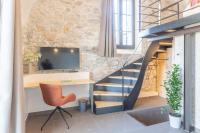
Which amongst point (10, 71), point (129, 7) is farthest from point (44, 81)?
point (129, 7)

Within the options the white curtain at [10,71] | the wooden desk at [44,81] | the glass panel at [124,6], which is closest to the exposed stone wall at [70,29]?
the wooden desk at [44,81]

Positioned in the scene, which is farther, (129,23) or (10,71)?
(129,23)

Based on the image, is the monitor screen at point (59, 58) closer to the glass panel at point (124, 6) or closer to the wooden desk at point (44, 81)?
the wooden desk at point (44, 81)

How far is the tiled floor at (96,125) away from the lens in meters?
3.04

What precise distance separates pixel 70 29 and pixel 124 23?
2071mm

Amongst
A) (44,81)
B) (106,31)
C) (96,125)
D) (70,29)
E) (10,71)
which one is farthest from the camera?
(106,31)

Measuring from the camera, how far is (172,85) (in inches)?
123

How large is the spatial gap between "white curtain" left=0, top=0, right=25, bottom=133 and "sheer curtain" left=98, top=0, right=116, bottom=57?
135 inches

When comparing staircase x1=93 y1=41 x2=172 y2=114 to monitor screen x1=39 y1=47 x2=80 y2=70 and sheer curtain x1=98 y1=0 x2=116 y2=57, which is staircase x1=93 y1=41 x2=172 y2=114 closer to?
sheer curtain x1=98 y1=0 x2=116 y2=57

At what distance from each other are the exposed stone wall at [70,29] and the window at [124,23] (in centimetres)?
77

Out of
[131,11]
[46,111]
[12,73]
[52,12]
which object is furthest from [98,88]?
[12,73]

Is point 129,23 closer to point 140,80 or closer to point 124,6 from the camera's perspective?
point 124,6

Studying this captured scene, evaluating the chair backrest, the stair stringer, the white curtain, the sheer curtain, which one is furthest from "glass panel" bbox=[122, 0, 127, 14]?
the white curtain

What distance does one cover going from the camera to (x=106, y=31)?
15.5ft
